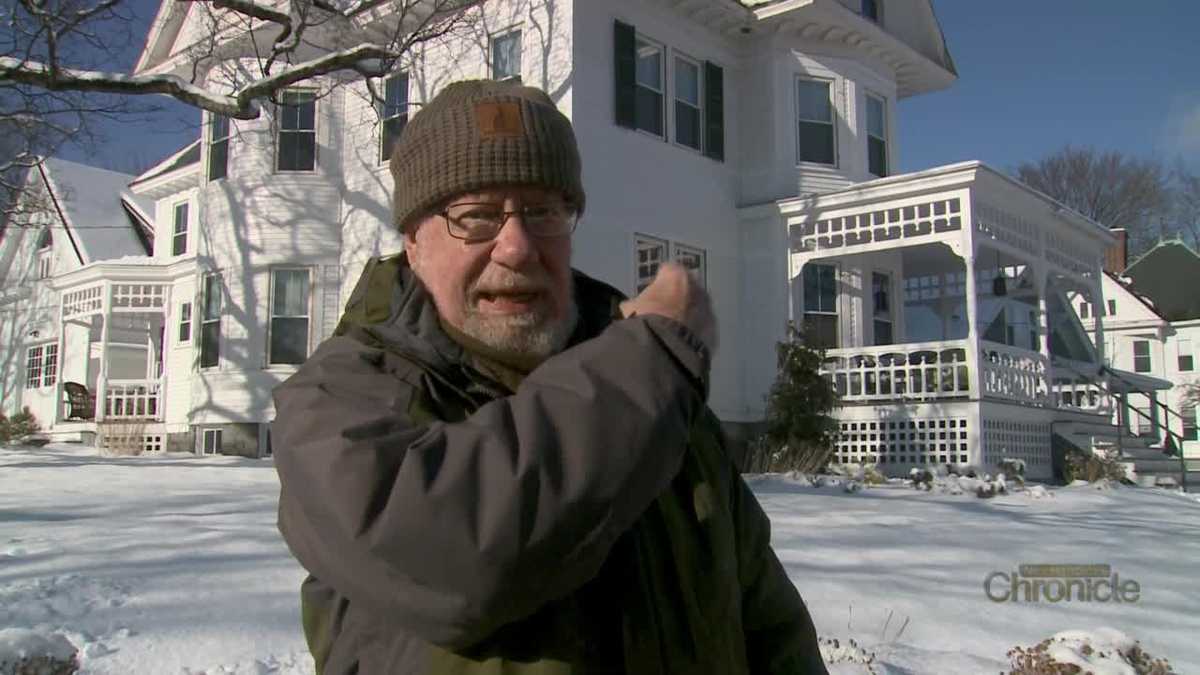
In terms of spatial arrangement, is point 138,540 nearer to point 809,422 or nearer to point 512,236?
point 512,236

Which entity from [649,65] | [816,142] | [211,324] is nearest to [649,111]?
[649,65]

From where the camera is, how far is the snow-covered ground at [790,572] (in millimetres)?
3873

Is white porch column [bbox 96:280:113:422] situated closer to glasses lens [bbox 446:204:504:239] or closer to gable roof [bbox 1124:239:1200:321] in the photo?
glasses lens [bbox 446:204:504:239]

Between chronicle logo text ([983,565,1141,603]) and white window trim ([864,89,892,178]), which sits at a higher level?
white window trim ([864,89,892,178])

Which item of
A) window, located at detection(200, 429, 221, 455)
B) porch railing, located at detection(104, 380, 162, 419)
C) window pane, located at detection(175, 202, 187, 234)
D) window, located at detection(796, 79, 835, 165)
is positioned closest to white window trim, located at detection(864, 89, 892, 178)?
window, located at detection(796, 79, 835, 165)

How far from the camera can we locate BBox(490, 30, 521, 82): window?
539 inches

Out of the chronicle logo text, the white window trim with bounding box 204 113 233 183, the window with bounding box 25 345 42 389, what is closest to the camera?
the chronicle logo text

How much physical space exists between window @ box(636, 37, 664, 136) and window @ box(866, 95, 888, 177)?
14.2 feet

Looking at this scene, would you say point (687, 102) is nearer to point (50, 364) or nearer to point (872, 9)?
point (872, 9)

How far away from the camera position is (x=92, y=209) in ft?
93.8

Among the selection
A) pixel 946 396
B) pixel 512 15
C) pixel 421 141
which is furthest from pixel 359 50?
pixel 421 141

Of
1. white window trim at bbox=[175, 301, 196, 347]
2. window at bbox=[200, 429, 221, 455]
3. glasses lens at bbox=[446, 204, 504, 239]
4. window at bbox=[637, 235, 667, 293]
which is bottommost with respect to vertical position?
window at bbox=[200, 429, 221, 455]

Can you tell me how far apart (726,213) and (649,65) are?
2664mm

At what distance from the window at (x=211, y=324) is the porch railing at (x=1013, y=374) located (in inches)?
466
